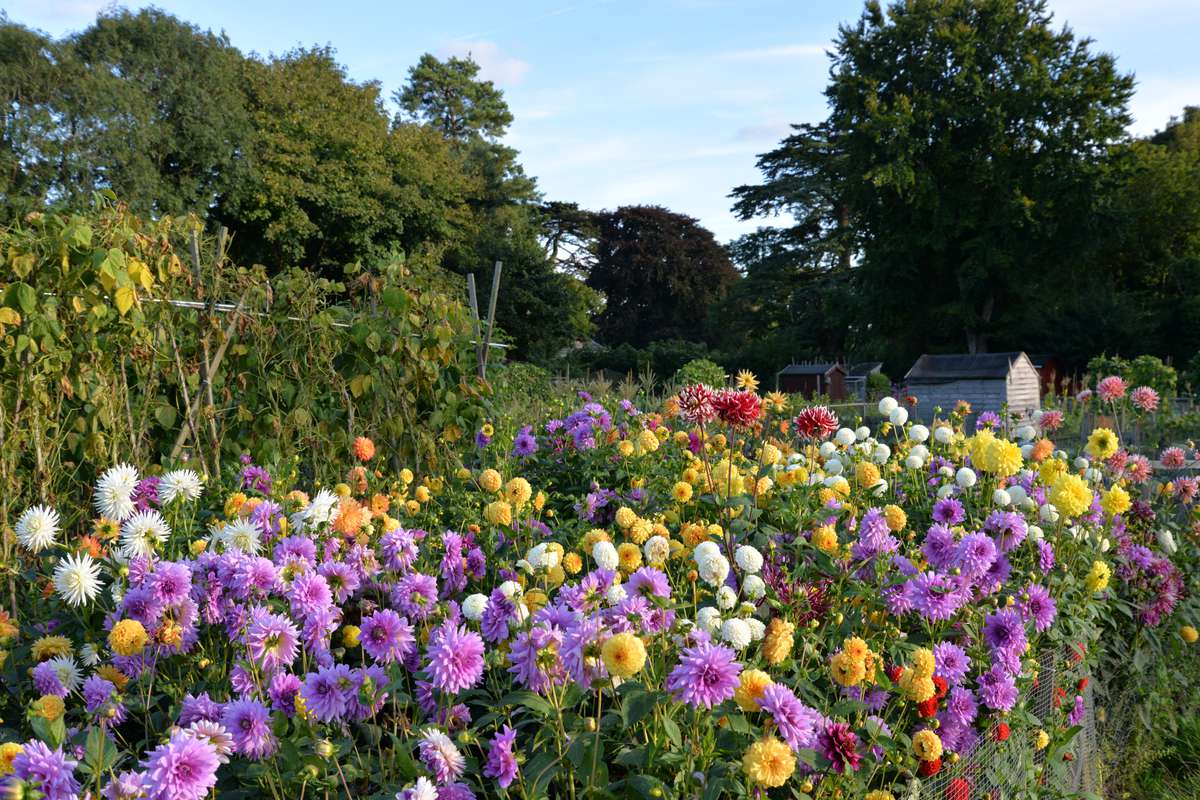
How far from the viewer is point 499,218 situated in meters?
29.6

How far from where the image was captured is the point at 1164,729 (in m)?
3.02

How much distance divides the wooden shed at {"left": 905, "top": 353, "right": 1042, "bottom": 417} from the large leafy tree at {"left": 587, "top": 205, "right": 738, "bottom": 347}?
74.0 ft

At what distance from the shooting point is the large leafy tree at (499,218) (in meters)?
27.8

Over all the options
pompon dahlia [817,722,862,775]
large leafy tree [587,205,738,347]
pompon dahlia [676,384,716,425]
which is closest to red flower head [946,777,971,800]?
pompon dahlia [817,722,862,775]

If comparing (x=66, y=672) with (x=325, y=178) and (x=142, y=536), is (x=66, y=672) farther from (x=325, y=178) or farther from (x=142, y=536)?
(x=325, y=178)

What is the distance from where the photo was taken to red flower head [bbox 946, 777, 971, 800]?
181cm

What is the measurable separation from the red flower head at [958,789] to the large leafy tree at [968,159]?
2229cm

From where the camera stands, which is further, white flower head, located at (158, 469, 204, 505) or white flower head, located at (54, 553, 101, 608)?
white flower head, located at (158, 469, 204, 505)

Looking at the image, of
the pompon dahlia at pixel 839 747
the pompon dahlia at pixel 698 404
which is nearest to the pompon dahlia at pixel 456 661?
the pompon dahlia at pixel 839 747

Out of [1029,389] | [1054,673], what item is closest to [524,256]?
[1029,389]

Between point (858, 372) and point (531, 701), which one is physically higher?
point (531, 701)

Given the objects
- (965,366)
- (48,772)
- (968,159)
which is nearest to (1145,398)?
(48,772)

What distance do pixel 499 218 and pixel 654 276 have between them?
35.4 ft

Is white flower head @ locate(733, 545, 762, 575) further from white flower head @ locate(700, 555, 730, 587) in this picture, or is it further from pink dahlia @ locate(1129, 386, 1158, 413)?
pink dahlia @ locate(1129, 386, 1158, 413)
